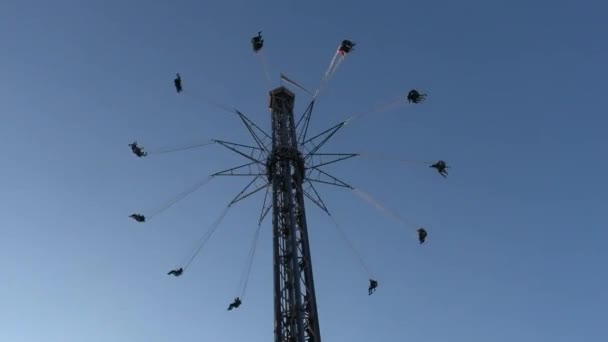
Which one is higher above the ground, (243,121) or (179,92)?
(179,92)

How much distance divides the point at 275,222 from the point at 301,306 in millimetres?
5650

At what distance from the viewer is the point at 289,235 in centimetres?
3591

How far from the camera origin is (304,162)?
40.6m

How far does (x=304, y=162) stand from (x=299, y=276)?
28.3 ft

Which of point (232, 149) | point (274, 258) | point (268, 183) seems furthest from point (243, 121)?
point (274, 258)

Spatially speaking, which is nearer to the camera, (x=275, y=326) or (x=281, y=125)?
(x=275, y=326)

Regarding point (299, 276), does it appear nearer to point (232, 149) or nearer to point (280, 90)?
point (232, 149)

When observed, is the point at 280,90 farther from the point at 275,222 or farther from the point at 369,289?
the point at 369,289

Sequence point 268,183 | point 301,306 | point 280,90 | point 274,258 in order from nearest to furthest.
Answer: point 301,306 → point 274,258 → point 268,183 → point 280,90

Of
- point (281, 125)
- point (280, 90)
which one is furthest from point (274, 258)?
point (280, 90)

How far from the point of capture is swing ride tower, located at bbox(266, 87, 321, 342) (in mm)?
33281

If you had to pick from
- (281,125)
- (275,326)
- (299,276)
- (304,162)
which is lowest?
(275,326)

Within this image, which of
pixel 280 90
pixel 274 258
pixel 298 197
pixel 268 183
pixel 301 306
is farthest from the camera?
pixel 280 90

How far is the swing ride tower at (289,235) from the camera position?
109 feet
